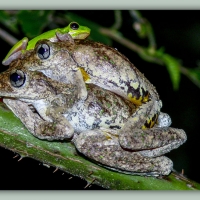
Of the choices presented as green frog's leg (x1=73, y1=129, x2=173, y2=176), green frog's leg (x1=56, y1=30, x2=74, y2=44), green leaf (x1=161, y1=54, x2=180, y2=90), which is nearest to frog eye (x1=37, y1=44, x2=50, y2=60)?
green frog's leg (x1=56, y1=30, x2=74, y2=44)

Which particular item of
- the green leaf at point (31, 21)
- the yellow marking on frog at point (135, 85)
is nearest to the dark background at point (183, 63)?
the green leaf at point (31, 21)

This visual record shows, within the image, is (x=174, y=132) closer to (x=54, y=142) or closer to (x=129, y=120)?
(x=129, y=120)

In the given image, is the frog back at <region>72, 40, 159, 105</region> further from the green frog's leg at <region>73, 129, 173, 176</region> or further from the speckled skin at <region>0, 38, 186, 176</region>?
the green frog's leg at <region>73, 129, 173, 176</region>

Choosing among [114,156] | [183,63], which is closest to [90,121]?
[114,156]

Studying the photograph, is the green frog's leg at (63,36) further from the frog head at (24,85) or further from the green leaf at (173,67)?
the green leaf at (173,67)

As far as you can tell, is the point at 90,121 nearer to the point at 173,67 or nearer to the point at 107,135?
the point at 107,135

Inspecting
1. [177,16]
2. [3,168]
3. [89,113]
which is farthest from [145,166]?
[177,16]
